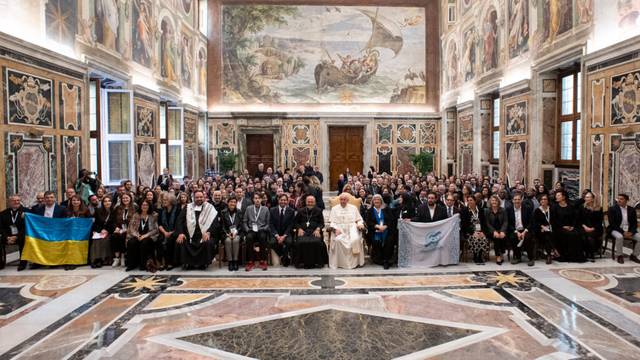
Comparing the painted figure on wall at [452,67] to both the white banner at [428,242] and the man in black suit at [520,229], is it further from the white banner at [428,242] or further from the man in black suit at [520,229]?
the white banner at [428,242]

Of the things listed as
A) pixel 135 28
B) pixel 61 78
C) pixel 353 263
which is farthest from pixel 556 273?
pixel 135 28

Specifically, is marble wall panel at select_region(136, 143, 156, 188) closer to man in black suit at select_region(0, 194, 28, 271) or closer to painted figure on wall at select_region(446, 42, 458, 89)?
man in black suit at select_region(0, 194, 28, 271)

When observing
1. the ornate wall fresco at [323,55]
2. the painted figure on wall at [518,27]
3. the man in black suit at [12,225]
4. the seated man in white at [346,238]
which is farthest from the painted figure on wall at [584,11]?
the ornate wall fresco at [323,55]

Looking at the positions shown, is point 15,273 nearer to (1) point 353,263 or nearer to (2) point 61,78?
(2) point 61,78

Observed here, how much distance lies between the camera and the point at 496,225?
874 centimetres

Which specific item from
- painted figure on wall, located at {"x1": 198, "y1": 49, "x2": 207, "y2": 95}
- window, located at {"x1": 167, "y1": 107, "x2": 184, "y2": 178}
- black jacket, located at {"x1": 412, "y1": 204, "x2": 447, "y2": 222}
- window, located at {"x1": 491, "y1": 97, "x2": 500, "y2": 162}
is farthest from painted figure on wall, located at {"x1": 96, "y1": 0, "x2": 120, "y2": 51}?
window, located at {"x1": 491, "y1": 97, "x2": 500, "y2": 162}

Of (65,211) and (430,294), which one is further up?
(65,211)

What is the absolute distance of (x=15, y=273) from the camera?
7941 mm

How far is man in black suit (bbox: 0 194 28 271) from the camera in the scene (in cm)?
816

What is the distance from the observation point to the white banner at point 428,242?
8.52 metres

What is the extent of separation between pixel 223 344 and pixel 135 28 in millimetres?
12093

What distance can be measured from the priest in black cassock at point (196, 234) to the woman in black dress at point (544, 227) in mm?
5921

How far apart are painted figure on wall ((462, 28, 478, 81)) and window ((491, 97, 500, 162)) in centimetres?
192

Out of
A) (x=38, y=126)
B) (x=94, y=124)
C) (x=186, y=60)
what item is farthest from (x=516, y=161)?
(x=186, y=60)
